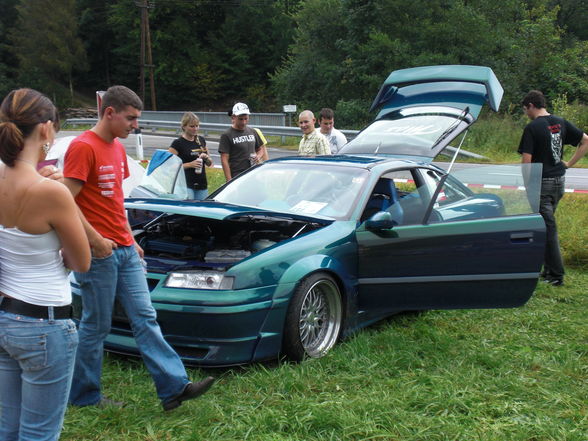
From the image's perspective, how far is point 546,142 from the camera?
6.21 m

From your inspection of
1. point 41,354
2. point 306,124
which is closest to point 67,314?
point 41,354

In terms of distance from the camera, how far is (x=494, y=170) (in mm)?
5047

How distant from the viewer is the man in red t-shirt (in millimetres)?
3164

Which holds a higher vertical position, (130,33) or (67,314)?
(130,33)

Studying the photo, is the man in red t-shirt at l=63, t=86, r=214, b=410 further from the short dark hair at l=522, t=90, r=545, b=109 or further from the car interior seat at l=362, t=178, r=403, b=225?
the short dark hair at l=522, t=90, r=545, b=109

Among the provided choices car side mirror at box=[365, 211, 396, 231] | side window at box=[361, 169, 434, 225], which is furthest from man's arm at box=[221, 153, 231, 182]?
car side mirror at box=[365, 211, 396, 231]

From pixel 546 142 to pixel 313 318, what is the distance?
3.41 meters

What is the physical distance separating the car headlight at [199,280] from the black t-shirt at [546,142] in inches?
151

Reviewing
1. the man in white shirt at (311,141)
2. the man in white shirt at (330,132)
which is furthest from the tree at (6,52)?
the man in white shirt at (311,141)

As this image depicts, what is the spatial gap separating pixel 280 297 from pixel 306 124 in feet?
13.9

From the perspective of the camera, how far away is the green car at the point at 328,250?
3.85m

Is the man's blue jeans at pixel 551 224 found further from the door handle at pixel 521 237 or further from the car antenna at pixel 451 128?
the door handle at pixel 521 237

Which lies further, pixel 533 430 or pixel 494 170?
pixel 494 170

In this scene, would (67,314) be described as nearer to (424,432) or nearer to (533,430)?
(424,432)
